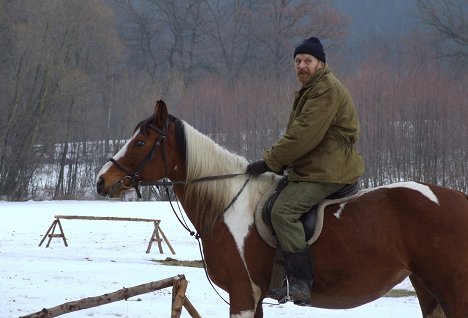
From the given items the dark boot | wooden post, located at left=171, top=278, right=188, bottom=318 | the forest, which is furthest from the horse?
the forest

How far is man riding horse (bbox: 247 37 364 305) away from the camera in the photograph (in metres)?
4.80

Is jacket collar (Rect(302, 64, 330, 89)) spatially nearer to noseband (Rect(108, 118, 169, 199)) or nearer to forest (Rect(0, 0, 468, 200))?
noseband (Rect(108, 118, 169, 199))

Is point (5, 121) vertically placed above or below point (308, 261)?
above

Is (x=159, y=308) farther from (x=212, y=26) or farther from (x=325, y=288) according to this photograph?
(x=212, y=26)

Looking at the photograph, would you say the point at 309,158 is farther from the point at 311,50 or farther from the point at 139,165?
the point at 139,165

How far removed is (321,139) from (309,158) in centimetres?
18

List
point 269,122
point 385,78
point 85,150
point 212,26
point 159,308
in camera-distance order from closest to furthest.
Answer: point 159,308
point 385,78
point 269,122
point 85,150
point 212,26

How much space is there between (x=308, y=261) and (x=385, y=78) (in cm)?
3070

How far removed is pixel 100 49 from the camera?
44.6 m

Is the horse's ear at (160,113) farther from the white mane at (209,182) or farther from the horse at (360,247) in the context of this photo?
the white mane at (209,182)

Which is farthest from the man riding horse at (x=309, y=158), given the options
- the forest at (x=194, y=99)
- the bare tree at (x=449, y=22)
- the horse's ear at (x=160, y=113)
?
the bare tree at (x=449, y=22)

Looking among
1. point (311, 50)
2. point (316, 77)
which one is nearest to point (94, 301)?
point (316, 77)

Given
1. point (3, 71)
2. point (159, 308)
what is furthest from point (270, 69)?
point (159, 308)

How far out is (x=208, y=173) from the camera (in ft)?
17.1
